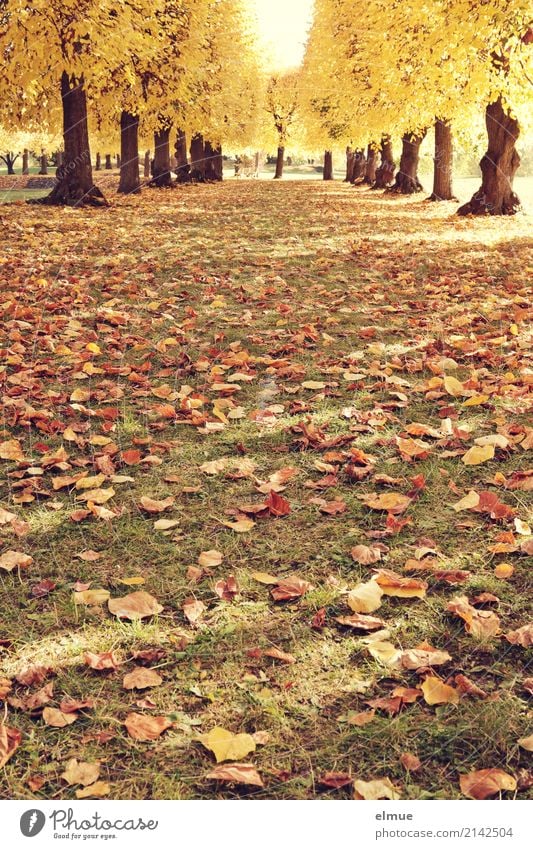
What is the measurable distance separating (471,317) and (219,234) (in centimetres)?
700

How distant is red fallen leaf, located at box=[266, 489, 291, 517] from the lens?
3225 mm

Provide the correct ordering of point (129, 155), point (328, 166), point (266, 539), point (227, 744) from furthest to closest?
point (328, 166), point (129, 155), point (266, 539), point (227, 744)

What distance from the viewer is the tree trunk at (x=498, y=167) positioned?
15.6 meters

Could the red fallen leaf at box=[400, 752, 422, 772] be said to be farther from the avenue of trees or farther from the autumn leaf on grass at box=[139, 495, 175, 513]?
the avenue of trees

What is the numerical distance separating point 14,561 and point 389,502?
1665 mm

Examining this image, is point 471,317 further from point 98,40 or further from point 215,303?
point 98,40

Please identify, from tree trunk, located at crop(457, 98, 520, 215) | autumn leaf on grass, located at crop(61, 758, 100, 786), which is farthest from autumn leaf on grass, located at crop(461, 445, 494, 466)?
tree trunk, located at crop(457, 98, 520, 215)

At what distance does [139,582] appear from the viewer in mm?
2715

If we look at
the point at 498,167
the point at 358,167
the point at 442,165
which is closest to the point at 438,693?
the point at 498,167

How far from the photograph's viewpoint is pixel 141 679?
221 cm

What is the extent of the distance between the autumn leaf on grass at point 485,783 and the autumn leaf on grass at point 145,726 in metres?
0.84

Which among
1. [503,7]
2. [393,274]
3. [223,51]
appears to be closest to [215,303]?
[393,274]

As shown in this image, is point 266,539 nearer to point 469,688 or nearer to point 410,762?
point 469,688
